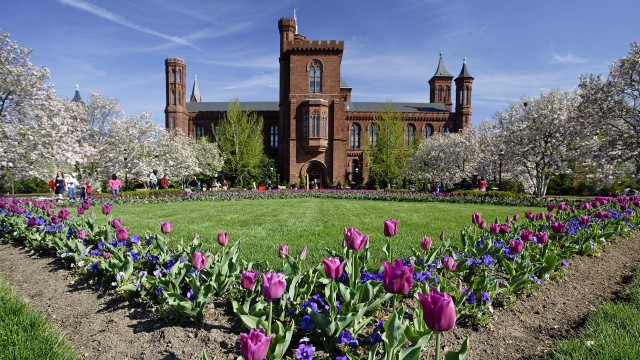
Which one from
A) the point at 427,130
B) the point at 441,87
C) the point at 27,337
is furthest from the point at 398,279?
the point at 441,87

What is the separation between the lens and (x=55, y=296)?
4.02 metres

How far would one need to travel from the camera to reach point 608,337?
274 cm

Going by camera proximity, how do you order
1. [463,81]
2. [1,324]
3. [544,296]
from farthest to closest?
1. [463,81]
2. [544,296]
3. [1,324]

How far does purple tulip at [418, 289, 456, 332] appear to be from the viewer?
158 cm

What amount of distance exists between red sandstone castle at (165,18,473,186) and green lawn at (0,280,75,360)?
32974 mm

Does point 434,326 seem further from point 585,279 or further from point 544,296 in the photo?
point 585,279

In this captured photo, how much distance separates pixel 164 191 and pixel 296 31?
3143 cm

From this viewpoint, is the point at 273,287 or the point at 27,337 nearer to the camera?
the point at 273,287

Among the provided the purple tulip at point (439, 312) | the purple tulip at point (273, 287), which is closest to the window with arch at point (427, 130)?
the purple tulip at point (273, 287)

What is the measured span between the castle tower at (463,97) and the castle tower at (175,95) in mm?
37314

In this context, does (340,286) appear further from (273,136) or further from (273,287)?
(273,136)

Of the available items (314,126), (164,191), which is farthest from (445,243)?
(314,126)

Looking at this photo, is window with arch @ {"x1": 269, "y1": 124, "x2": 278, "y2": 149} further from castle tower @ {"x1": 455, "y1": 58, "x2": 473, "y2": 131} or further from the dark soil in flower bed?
the dark soil in flower bed

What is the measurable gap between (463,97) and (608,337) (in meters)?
53.6
